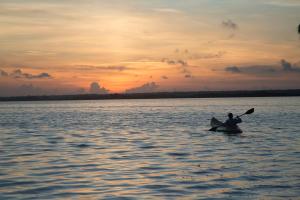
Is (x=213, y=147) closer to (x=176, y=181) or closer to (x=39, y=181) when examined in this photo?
(x=176, y=181)

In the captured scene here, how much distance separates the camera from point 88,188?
1581cm

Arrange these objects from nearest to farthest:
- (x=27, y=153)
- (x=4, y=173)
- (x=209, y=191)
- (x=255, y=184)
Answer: (x=209, y=191) < (x=255, y=184) < (x=4, y=173) < (x=27, y=153)

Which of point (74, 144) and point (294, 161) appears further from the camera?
point (74, 144)

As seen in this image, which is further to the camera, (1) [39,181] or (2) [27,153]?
(2) [27,153]

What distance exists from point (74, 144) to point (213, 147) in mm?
9808

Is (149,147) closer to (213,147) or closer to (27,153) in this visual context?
(213,147)

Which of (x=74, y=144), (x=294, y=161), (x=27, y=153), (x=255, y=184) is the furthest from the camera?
(x=74, y=144)

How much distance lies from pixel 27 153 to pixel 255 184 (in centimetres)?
1470

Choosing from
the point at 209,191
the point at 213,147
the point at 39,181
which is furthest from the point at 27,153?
the point at 209,191

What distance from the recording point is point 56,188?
52.2 ft

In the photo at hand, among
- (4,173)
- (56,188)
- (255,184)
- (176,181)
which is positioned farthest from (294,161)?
(4,173)

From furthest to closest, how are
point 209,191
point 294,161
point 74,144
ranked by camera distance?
point 74,144
point 294,161
point 209,191

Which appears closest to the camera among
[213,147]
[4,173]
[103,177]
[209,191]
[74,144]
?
[209,191]

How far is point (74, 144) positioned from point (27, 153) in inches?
238
